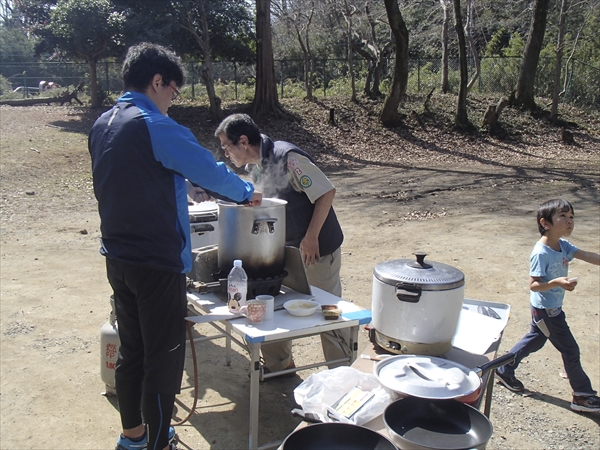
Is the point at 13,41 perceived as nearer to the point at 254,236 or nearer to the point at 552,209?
the point at 254,236

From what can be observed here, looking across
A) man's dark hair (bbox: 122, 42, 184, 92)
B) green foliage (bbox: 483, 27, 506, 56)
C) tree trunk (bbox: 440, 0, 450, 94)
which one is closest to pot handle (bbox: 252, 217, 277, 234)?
man's dark hair (bbox: 122, 42, 184, 92)

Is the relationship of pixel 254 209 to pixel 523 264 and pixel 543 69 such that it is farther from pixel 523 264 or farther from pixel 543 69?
pixel 543 69

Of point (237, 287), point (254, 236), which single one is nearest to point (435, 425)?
point (237, 287)

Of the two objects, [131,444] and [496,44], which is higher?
[496,44]

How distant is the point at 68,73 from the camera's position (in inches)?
1086

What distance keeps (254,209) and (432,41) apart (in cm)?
2622

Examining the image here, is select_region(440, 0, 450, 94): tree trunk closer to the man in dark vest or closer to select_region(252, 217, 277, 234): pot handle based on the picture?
the man in dark vest

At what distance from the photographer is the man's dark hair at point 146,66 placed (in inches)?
93.0

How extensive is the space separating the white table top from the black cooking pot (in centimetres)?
88

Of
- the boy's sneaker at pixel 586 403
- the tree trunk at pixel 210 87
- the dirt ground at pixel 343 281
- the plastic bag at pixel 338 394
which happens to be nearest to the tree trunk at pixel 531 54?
the dirt ground at pixel 343 281

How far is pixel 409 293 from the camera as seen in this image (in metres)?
2.10

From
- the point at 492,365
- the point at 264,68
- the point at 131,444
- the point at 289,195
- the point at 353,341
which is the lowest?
the point at 131,444

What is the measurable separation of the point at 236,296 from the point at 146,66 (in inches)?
43.6

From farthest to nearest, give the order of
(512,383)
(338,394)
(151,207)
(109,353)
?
(512,383)
(109,353)
(151,207)
(338,394)
